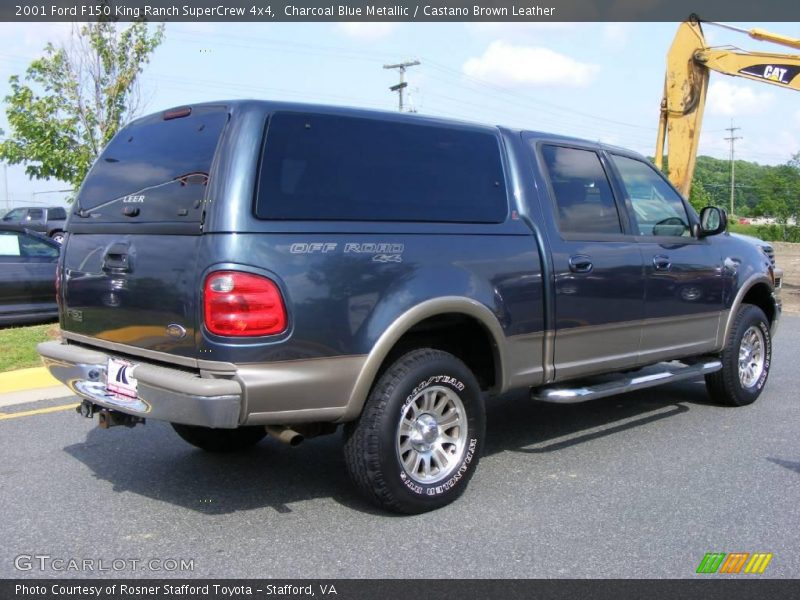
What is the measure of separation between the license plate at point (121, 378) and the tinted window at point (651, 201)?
141 inches

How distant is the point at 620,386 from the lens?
17.7 ft

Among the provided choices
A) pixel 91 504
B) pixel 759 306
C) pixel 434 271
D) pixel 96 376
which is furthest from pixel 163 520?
pixel 759 306

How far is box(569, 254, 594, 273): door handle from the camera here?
510 centimetres

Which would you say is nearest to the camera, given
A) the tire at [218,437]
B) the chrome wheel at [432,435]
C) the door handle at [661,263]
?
the chrome wheel at [432,435]

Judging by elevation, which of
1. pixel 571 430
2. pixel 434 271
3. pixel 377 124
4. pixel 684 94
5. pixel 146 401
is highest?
pixel 684 94

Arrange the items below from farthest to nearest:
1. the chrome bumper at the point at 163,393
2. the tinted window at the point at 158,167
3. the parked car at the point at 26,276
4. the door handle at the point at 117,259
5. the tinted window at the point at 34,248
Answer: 1. the tinted window at the point at 34,248
2. the parked car at the point at 26,276
3. the door handle at the point at 117,259
4. the tinted window at the point at 158,167
5. the chrome bumper at the point at 163,393

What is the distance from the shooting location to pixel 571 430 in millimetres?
6105

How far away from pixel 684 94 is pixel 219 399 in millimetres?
14243

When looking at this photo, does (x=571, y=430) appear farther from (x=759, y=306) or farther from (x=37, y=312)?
(x=37, y=312)

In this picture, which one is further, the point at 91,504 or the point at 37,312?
the point at 37,312

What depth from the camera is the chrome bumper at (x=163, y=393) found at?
3670 mm

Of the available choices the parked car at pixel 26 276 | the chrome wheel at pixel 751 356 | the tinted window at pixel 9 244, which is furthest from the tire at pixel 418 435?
the tinted window at pixel 9 244

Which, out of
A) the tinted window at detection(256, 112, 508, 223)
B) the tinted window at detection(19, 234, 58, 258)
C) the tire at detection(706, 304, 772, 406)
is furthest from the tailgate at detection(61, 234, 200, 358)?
the tinted window at detection(19, 234, 58, 258)

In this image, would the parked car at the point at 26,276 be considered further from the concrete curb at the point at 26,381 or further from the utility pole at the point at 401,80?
the utility pole at the point at 401,80
